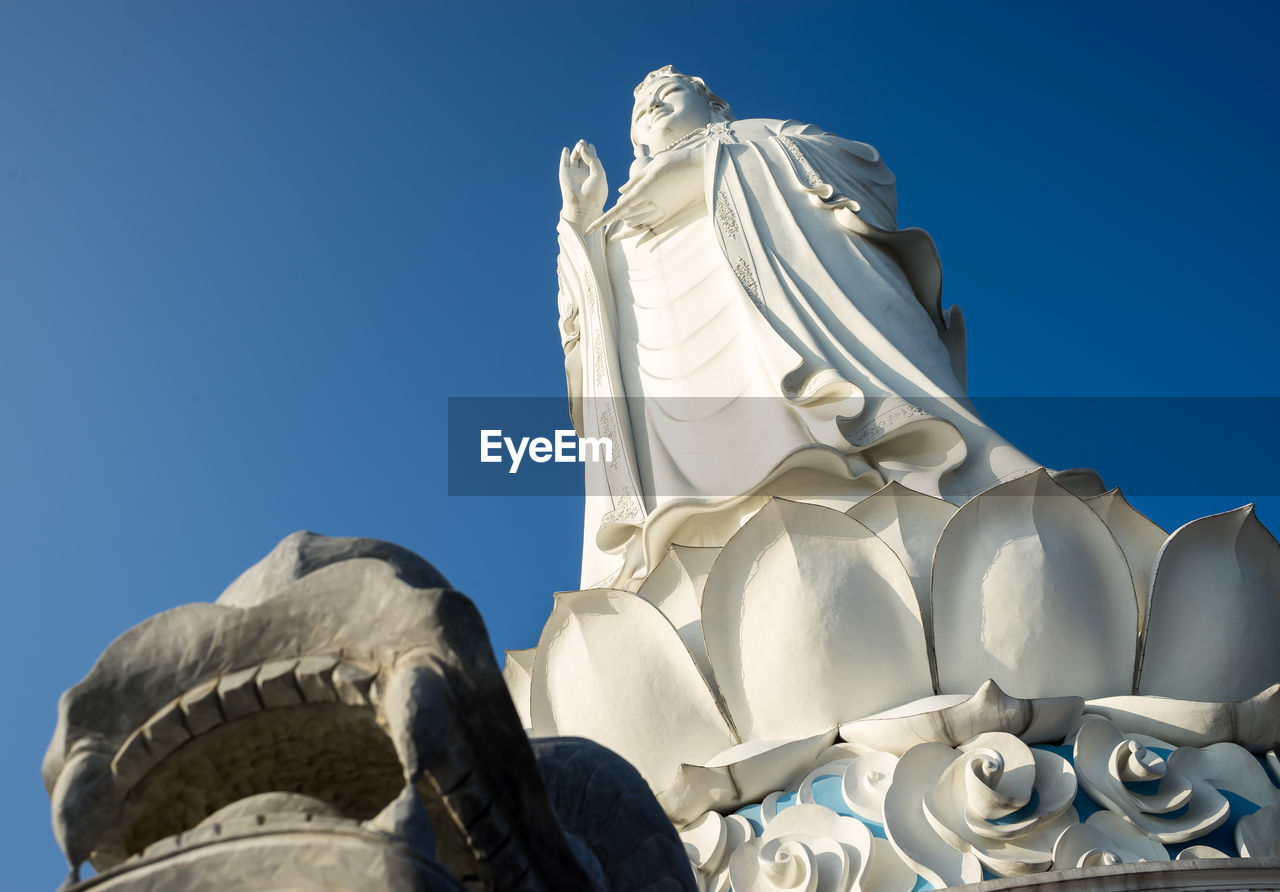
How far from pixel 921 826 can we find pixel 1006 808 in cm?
23

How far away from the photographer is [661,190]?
688 centimetres

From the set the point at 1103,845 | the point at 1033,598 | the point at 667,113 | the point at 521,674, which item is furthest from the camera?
the point at 667,113

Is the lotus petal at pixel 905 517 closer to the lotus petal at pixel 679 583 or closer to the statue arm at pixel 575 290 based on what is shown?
the lotus petal at pixel 679 583

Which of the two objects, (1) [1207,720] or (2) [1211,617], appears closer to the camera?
(1) [1207,720]

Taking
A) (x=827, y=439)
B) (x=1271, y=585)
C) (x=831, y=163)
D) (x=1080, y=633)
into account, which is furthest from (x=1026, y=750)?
(x=831, y=163)

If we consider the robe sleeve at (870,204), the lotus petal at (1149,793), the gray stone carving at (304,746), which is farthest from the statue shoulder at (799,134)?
the gray stone carving at (304,746)

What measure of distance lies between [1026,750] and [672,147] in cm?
444

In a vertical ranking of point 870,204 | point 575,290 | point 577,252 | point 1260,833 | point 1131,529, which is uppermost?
point 870,204

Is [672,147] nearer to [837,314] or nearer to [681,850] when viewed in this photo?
[837,314]

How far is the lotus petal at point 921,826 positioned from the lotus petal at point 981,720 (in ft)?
0.23

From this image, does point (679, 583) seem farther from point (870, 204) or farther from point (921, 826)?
point (870, 204)

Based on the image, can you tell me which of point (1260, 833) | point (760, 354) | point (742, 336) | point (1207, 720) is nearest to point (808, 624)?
point (1207, 720)

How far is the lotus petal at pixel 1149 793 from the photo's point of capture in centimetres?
353

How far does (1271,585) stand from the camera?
417 centimetres
